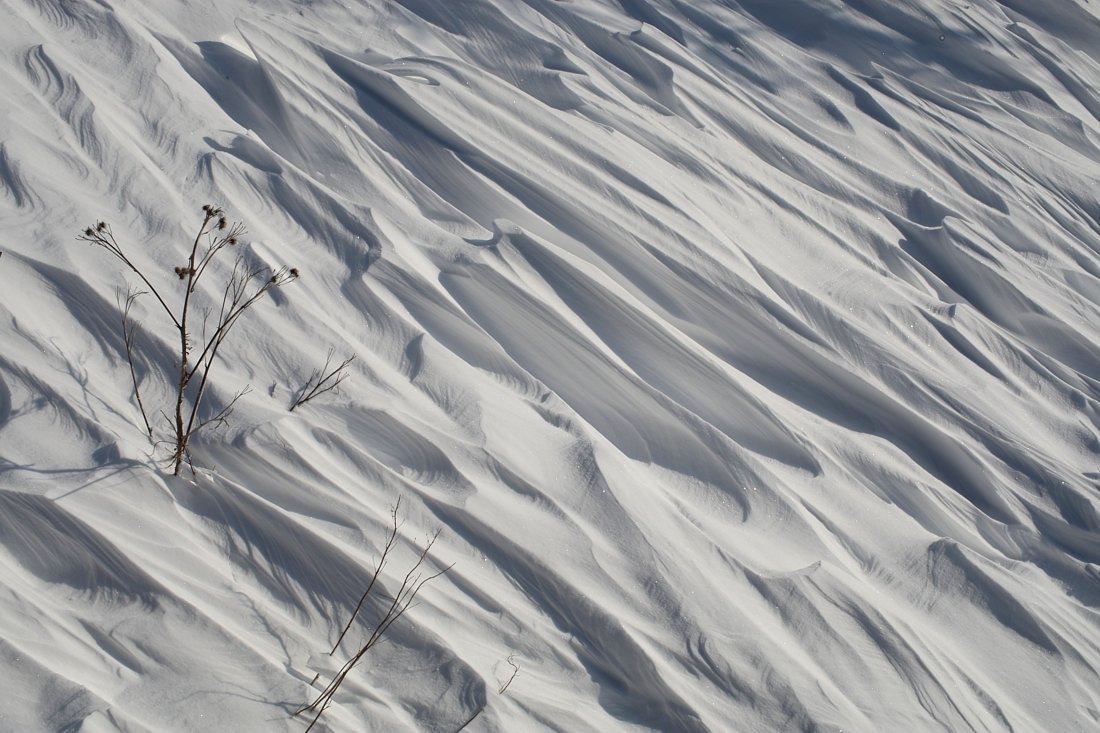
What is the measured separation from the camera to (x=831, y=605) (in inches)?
68.5

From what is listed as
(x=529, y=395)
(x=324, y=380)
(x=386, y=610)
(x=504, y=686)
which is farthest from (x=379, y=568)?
(x=529, y=395)

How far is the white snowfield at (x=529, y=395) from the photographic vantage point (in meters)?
1.46

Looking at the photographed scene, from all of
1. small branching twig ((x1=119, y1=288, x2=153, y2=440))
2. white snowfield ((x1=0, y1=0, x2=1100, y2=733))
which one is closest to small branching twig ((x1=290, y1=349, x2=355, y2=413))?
white snowfield ((x1=0, y1=0, x2=1100, y2=733))

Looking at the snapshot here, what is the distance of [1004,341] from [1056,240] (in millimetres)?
745

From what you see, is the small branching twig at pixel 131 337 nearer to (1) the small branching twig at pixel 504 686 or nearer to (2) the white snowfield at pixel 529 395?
(2) the white snowfield at pixel 529 395

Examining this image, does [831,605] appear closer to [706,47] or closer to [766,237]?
[766,237]

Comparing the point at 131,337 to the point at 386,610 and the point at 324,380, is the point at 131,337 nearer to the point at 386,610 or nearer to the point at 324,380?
the point at 324,380

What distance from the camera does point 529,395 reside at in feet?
6.49

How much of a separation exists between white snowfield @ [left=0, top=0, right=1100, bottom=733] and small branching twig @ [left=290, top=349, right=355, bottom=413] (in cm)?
3

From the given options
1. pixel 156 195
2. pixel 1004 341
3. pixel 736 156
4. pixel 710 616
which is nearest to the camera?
pixel 710 616

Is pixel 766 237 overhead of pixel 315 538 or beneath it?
overhead

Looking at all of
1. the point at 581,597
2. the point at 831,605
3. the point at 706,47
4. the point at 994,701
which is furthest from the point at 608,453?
the point at 706,47

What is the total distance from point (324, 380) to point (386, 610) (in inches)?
20.3

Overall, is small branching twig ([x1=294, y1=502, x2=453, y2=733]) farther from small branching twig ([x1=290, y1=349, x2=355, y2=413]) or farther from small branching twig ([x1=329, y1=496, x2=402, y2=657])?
small branching twig ([x1=290, y1=349, x2=355, y2=413])
